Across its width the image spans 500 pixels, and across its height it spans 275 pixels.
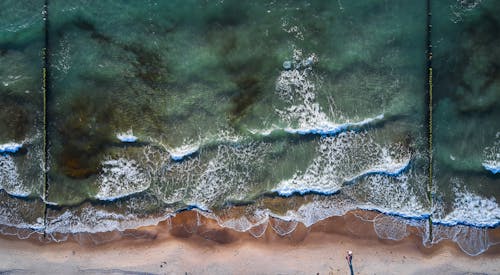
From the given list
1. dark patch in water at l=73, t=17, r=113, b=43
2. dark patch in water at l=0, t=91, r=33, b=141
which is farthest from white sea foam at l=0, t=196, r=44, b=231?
dark patch in water at l=73, t=17, r=113, b=43

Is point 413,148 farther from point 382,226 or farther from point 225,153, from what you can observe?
point 225,153

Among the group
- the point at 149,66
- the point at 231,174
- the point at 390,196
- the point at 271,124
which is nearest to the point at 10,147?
the point at 149,66

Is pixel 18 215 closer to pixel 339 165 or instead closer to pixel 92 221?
pixel 92 221

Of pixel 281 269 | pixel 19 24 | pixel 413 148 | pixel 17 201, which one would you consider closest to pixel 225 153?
pixel 281 269

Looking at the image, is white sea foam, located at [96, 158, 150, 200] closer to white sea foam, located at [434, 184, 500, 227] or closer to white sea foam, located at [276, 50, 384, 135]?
white sea foam, located at [276, 50, 384, 135]

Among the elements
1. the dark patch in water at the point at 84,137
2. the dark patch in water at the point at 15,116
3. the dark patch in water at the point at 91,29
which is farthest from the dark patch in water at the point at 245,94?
the dark patch in water at the point at 15,116
